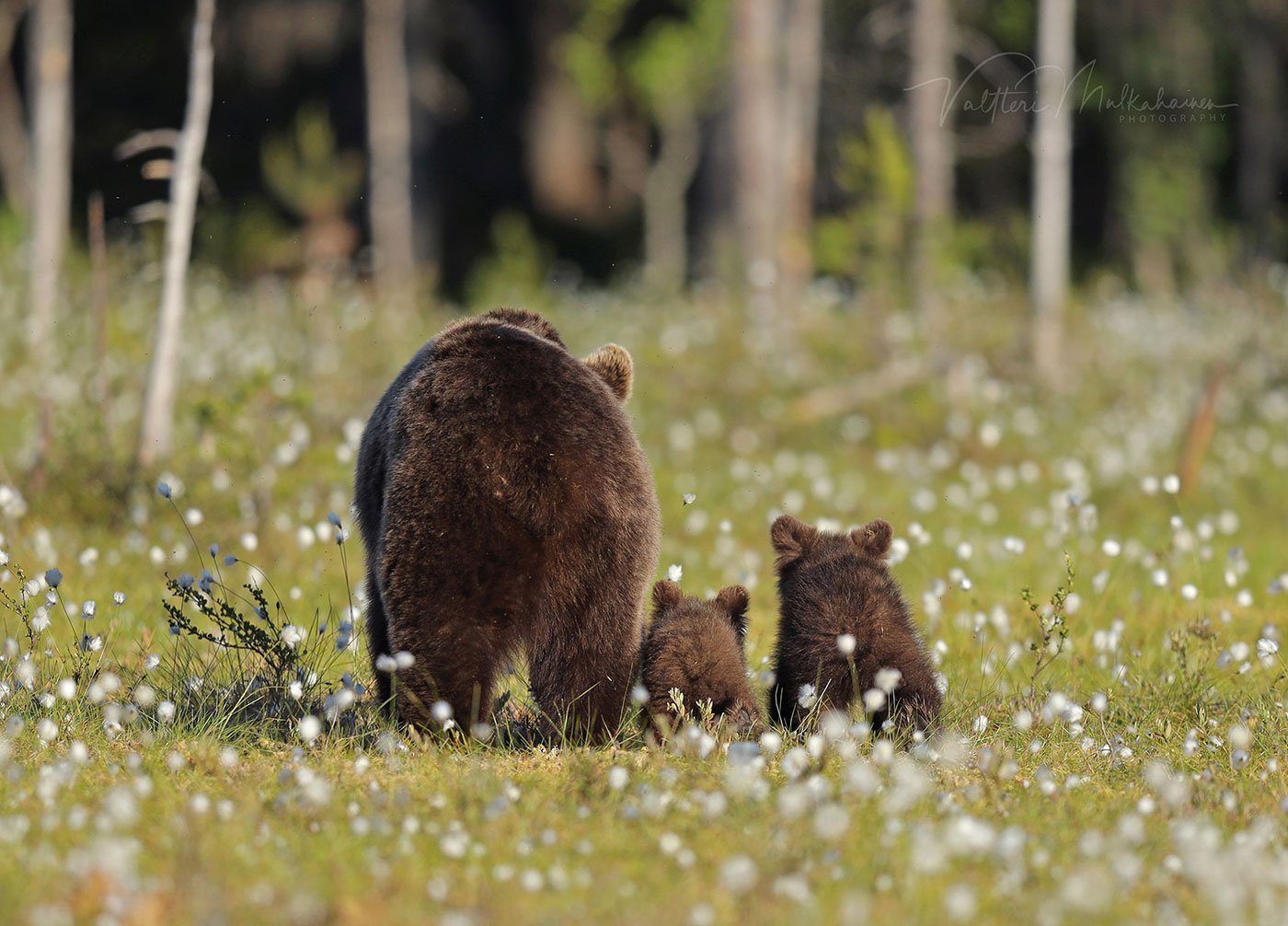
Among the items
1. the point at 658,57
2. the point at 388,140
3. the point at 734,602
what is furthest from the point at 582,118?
the point at 734,602

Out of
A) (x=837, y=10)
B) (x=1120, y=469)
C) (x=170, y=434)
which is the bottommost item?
(x=1120, y=469)

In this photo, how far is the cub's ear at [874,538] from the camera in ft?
19.8

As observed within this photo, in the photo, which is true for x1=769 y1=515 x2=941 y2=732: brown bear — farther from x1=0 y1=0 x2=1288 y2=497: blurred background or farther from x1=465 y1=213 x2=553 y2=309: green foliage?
x1=465 y1=213 x2=553 y2=309: green foliage

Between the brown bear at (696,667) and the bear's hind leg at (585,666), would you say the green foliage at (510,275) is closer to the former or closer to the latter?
the brown bear at (696,667)

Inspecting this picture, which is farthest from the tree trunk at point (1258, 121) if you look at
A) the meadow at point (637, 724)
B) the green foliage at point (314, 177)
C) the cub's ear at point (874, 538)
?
the cub's ear at point (874, 538)

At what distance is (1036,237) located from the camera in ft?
56.9

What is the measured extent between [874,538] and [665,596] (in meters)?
0.96

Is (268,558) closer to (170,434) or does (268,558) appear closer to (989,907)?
(170,434)

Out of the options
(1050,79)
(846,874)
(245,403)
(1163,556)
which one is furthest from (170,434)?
(1050,79)

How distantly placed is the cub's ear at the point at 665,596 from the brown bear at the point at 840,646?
46cm

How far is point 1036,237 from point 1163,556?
10.8m

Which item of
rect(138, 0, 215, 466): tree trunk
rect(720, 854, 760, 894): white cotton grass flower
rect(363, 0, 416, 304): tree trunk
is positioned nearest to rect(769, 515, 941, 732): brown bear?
rect(720, 854, 760, 894): white cotton grass flower

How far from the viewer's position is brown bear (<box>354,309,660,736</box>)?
16.0 ft

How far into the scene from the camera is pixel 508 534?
16.0ft
